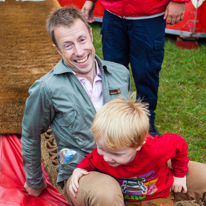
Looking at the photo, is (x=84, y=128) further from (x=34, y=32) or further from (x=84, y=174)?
(x=34, y=32)

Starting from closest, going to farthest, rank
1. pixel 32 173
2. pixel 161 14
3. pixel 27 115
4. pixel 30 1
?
pixel 27 115 < pixel 32 173 < pixel 161 14 < pixel 30 1

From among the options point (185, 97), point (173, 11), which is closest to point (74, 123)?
point (173, 11)

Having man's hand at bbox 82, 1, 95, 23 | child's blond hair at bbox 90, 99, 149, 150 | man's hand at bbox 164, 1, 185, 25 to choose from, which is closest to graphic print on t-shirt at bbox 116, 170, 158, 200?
child's blond hair at bbox 90, 99, 149, 150

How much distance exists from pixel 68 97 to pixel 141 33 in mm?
945

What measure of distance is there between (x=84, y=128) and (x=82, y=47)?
0.47 metres

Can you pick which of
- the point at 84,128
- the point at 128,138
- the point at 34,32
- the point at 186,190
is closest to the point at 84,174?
Answer: the point at 84,128

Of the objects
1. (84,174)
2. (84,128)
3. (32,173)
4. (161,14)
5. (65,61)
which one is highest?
(161,14)

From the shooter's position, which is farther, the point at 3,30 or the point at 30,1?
the point at 30,1

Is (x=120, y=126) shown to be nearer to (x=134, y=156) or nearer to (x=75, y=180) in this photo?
(x=134, y=156)

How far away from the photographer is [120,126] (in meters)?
1.20

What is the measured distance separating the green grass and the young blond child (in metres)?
0.95

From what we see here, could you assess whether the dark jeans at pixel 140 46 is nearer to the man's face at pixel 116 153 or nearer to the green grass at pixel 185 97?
the green grass at pixel 185 97

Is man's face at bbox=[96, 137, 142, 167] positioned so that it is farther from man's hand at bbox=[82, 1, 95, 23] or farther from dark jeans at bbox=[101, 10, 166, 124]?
man's hand at bbox=[82, 1, 95, 23]

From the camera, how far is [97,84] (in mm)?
1718
